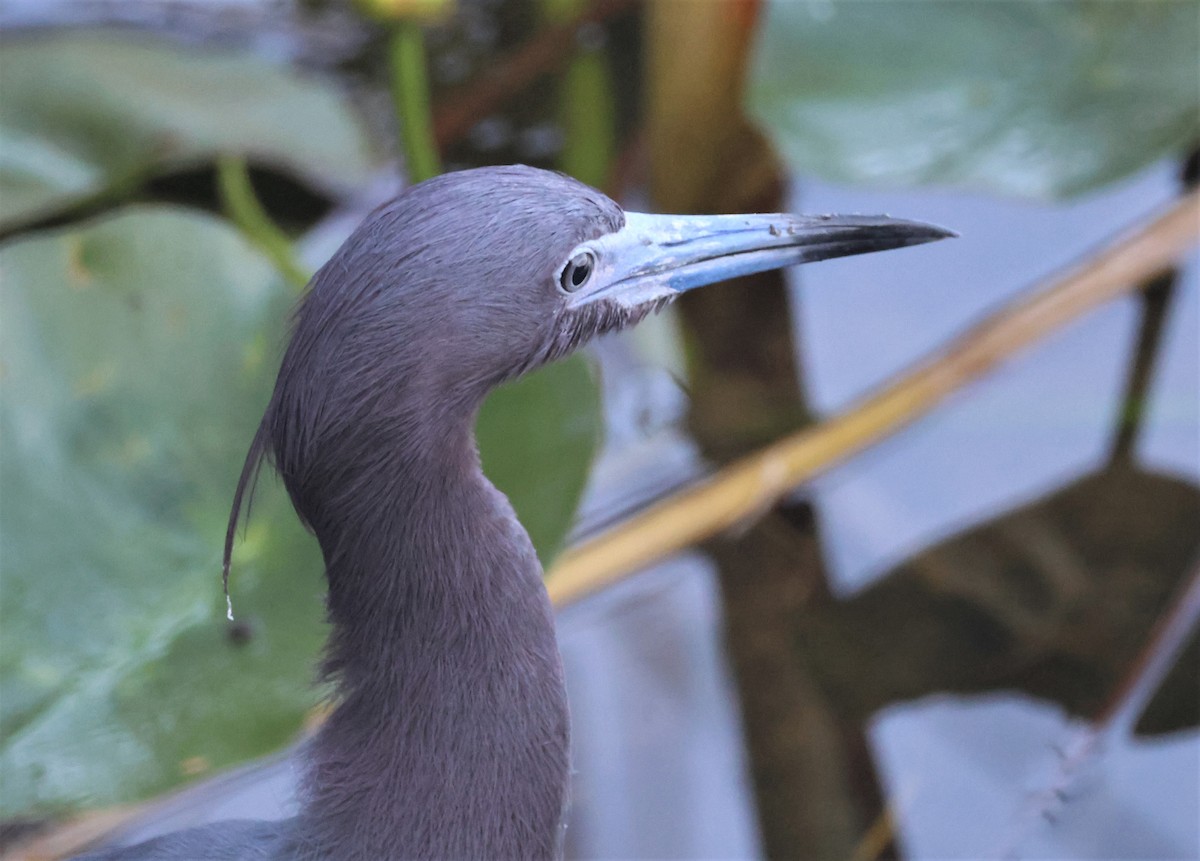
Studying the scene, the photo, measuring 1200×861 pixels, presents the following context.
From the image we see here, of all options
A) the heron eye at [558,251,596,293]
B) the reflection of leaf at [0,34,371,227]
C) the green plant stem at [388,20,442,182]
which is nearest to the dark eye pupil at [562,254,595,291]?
the heron eye at [558,251,596,293]

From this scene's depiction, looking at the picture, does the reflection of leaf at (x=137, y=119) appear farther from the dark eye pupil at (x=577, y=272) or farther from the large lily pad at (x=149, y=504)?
the dark eye pupil at (x=577, y=272)

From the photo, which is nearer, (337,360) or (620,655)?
(337,360)

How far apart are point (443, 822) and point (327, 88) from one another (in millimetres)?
2172

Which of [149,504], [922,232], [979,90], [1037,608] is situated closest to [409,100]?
[149,504]

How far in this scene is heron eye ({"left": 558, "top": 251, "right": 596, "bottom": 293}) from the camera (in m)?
1.27

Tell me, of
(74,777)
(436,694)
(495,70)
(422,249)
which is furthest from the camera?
(495,70)

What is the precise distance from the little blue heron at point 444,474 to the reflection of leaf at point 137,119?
1639 millimetres

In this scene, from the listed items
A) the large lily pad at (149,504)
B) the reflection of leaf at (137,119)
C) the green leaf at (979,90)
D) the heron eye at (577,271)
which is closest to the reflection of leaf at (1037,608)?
the green leaf at (979,90)

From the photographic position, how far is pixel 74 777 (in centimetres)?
160

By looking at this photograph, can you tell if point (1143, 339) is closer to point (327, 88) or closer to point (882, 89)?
point (882, 89)

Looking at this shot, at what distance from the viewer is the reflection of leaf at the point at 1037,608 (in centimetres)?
233

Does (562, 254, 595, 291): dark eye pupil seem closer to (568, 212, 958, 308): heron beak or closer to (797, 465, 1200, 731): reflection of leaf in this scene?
(568, 212, 958, 308): heron beak

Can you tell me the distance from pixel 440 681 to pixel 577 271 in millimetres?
427

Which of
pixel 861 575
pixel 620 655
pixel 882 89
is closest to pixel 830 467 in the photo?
pixel 861 575
